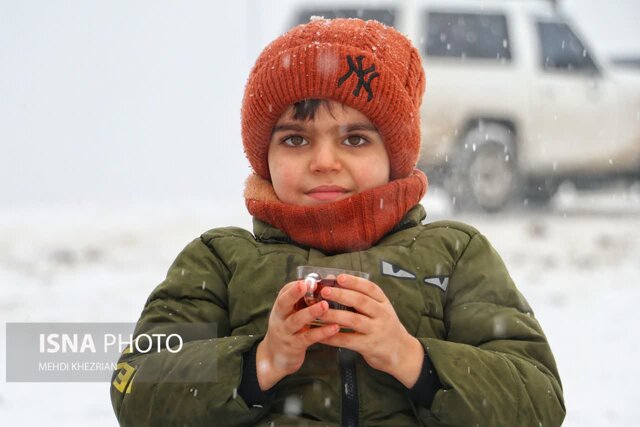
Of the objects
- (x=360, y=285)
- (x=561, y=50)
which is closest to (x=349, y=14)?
(x=561, y=50)

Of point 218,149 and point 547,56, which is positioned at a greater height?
point 547,56

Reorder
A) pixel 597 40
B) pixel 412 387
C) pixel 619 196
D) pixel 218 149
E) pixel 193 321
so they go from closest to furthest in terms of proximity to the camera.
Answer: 1. pixel 412 387
2. pixel 193 321
3. pixel 619 196
4. pixel 218 149
5. pixel 597 40

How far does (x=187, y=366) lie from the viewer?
1.91m

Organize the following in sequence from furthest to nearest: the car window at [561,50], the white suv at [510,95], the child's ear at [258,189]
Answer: the car window at [561,50], the white suv at [510,95], the child's ear at [258,189]

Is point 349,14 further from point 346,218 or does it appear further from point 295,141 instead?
point 346,218

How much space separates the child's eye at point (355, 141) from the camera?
2237 mm

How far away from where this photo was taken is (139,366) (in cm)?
197

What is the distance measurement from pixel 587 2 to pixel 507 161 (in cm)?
1096


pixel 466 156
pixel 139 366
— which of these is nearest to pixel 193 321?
pixel 139 366

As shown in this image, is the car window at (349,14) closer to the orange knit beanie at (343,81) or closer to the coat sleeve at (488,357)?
the orange knit beanie at (343,81)

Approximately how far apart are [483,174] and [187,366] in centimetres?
700

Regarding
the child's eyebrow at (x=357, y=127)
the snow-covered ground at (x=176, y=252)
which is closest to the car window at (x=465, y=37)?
the snow-covered ground at (x=176, y=252)

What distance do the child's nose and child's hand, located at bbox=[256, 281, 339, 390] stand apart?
48 cm

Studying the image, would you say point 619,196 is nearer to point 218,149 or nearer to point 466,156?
point 466,156
